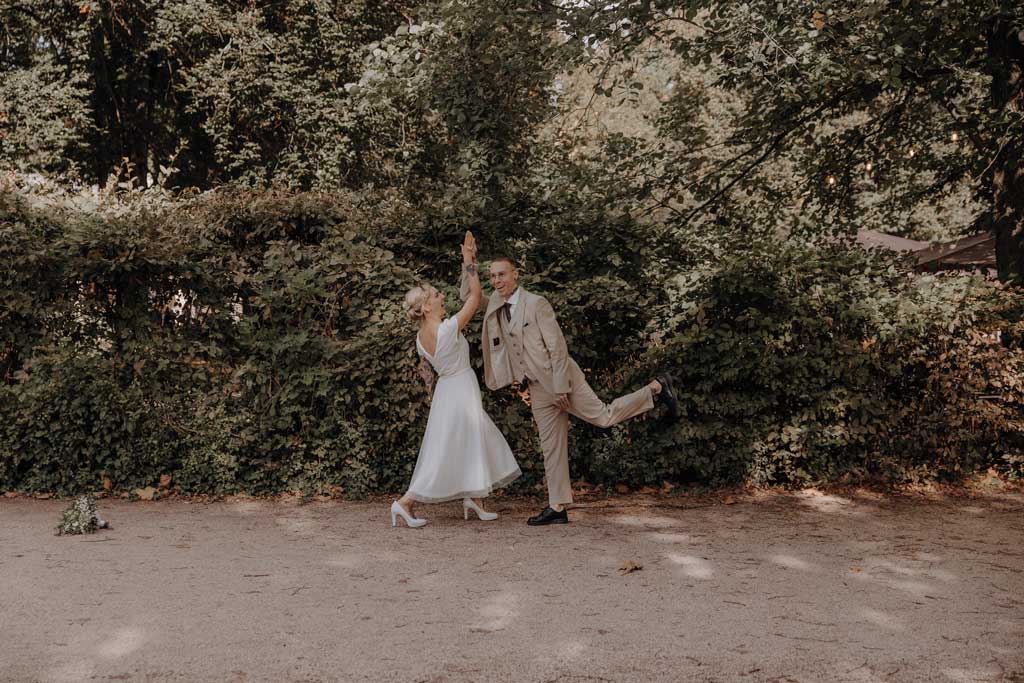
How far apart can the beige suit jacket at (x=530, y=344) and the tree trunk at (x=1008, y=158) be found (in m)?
5.85

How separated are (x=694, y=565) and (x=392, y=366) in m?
3.62

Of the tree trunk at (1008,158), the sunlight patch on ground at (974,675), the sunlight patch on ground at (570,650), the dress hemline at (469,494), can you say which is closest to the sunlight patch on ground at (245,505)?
the dress hemline at (469,494)

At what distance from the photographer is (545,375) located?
724 cm

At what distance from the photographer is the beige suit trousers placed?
7395 mm

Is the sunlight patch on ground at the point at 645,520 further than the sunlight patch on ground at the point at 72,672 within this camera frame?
Yes

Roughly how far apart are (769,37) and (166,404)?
708 centimetres

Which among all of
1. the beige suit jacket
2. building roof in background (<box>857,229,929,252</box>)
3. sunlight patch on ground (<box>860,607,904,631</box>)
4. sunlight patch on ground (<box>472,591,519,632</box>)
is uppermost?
building roof in background (<box>857,229,929,252</box>)

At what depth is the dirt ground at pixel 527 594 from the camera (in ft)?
14.2

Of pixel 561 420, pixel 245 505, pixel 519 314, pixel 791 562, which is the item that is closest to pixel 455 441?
pixel 561 420

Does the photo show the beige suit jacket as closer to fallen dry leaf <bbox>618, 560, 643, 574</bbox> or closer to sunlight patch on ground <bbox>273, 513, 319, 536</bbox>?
fallen dry leaf <bbox>618, 560, 643, 574</bbox>

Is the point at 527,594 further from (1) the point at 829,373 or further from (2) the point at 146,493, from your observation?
(2) the point at 146,493

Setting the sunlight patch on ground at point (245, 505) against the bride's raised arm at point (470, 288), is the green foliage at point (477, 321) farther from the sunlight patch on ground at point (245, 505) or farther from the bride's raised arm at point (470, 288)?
the bride's raised arm at point (470, 288)

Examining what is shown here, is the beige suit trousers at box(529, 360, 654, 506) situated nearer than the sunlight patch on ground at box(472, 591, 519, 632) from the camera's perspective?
No

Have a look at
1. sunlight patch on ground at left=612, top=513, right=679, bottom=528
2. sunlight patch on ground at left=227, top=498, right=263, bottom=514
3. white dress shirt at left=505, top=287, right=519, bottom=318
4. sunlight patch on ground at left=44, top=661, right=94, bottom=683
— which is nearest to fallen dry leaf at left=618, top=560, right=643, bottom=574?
sunlight patch on ground at left=612, top=513, right=679, bottom=528
